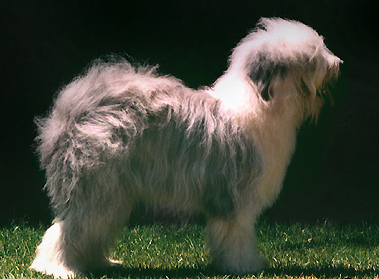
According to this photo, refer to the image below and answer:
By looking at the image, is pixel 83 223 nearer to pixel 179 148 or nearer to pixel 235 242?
pixel 179 148

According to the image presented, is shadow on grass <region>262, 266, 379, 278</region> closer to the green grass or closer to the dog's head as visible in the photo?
the green grass

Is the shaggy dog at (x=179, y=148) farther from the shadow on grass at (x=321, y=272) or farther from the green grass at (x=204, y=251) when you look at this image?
the green grass at (x=204, y=251)

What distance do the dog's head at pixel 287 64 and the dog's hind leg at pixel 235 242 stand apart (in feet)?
3.04

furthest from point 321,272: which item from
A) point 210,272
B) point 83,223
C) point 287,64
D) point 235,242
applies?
point 83,223

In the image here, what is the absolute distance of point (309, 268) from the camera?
523 cm

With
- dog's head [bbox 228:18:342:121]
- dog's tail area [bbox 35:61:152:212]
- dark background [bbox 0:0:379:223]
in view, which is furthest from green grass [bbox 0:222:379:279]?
dog's head [bbox 228:18:342:121]

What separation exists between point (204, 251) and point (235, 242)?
995 millimetres

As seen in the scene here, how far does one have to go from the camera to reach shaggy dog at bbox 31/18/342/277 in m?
4.77

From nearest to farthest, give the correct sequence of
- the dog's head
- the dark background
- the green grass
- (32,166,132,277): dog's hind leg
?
(32,166,132,277): dog's hind leg → the dog's head → the green grass → the dark background

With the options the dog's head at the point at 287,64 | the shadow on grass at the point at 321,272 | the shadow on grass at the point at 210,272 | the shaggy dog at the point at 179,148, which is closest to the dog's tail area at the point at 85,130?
the shaggy dog at the point at 179,148

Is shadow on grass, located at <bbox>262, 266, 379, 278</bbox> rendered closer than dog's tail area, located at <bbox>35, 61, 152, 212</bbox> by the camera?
No

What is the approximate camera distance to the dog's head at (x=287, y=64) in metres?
4.90

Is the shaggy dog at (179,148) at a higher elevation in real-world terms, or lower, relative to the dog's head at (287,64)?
lower

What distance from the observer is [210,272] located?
16.5 ft
